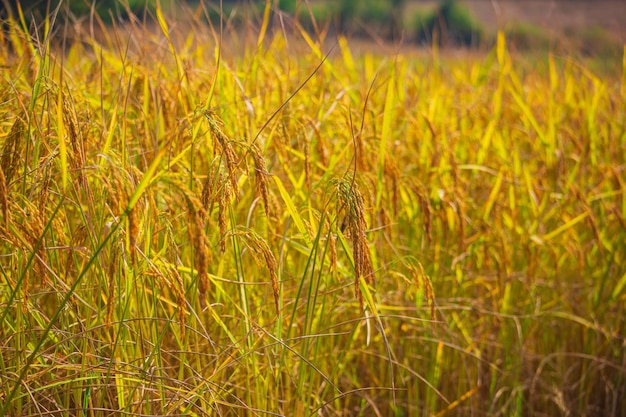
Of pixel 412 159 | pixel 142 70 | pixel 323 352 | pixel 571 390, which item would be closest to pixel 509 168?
pixel 412 159

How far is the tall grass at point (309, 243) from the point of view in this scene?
3.75 ft

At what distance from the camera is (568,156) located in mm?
2318

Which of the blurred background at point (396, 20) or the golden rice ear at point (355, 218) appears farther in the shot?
the blurred background at point (396, 20)

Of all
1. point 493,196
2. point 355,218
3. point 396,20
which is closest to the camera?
point 355,218

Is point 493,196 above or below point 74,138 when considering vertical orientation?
below

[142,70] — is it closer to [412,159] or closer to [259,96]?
[259,96]

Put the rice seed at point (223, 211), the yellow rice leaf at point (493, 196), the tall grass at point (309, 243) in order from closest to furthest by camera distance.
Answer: the rice seed at point (223, 211) < the tall grass at point (309, 243) < the yellow rice leaf at point (493, 196)

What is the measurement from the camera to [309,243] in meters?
1.26

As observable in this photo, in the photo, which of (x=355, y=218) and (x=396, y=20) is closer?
(x=355, y=218)

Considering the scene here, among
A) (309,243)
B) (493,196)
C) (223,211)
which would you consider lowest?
(493,196)

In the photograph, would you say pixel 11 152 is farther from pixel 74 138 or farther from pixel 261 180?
pixel 261 180

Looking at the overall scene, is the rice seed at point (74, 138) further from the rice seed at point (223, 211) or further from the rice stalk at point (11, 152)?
the rice seed at point (223, 211)

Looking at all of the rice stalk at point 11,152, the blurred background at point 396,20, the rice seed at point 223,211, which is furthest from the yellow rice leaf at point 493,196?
the rice stalk at point 11,152

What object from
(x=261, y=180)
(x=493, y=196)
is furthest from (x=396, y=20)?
(x=261, y=180)
